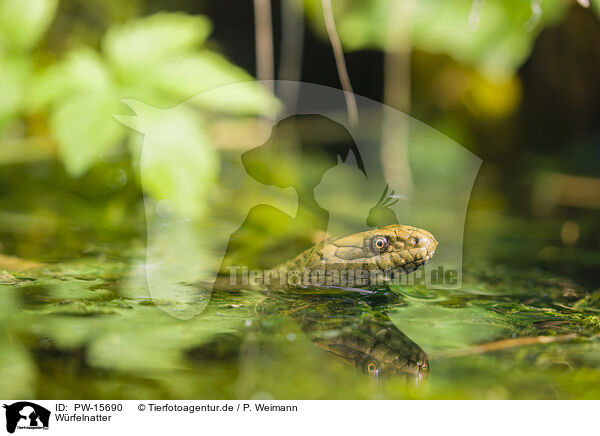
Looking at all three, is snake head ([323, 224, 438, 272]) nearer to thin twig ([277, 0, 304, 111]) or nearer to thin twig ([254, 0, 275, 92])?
thin twig ([254, 0, 275, 92])

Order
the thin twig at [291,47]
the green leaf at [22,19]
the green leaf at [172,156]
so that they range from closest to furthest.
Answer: the green leaf at [172,156]
the green leaf at [22,19]
the thin twig at [291,47]

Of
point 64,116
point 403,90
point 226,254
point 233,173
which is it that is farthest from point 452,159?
point 64,116

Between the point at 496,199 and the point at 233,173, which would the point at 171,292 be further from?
the point at 496,199

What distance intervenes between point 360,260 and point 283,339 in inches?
20.2

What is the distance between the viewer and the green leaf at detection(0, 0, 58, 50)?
280cm

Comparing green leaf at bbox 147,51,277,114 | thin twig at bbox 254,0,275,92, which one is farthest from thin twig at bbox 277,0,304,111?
green leaf at bbox 147,51,277,114

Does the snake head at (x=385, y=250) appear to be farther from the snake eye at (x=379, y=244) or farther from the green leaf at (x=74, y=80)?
the green leaf at (x=74, y=80)

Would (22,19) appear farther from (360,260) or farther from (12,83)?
(360,260)

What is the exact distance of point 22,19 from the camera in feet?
9.23

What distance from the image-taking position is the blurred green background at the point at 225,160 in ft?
4.58

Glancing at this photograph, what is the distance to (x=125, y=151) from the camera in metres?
3.25
